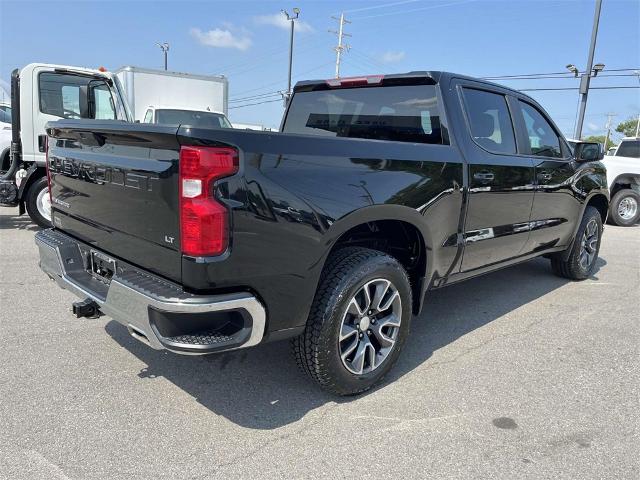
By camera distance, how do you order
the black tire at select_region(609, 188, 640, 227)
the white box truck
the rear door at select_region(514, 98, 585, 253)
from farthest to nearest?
1. the white box truck
2. the black tire at select_region(609, 188, 640, 227)
3. the rear door at select_region(514, 98, 585, 253)

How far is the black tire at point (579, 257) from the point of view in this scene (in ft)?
18.3

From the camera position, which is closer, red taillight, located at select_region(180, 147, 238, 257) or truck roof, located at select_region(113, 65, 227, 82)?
red taillight, located at select_region(180, 147, 238, 257)

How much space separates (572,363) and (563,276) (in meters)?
2.55

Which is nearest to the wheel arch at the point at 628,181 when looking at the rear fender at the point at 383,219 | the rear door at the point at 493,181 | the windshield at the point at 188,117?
the rear door at the point at 493,181

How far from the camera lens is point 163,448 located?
8.07ft

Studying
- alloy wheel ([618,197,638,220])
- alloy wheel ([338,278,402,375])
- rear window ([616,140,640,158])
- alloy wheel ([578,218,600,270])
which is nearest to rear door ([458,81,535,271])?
alloy wheel ([338,278,402,375])

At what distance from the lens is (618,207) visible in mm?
11172

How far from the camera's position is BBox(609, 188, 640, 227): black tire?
11.1 metres

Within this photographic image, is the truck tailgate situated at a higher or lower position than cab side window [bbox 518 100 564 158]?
lower

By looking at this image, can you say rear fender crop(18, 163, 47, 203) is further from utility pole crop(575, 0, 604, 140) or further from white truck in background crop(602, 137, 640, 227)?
utility pole crop(575, 0, 604, 140)

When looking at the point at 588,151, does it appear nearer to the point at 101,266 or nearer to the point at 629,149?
the point at 101,266

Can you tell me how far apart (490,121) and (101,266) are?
300 centimetres

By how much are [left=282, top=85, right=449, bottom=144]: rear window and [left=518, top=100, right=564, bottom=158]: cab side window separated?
1288 millimetres

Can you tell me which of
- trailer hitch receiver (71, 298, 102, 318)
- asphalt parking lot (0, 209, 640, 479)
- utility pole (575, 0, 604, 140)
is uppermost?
utility pole (575, 0, 604, 140)
